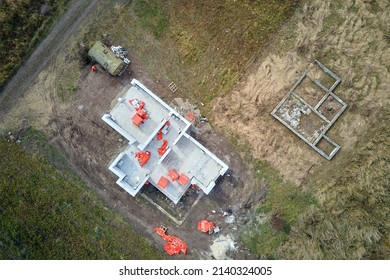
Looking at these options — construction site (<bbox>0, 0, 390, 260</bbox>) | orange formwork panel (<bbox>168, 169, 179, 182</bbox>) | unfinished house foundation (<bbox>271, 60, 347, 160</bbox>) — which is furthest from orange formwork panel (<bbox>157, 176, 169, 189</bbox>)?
unfinished house foundation (<bbox>271, 60, 347, 160</bbox>)

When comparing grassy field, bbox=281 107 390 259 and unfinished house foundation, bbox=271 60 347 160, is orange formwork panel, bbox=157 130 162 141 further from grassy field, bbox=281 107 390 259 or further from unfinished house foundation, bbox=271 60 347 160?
grassy field, bbox=281 107 390 259

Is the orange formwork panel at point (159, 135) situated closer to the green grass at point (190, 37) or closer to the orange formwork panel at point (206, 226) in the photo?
the green grass at point (190, 37)

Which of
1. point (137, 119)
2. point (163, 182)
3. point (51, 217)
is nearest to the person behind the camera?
point (137, 119)

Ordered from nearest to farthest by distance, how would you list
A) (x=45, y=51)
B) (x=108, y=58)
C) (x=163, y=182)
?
(x=163, y=182) < (x=108, y=58) < (x=45, y=51)

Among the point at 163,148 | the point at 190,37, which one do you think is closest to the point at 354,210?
the point at 163,148

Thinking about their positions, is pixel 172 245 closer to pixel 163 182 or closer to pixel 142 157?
pixel 163 182
